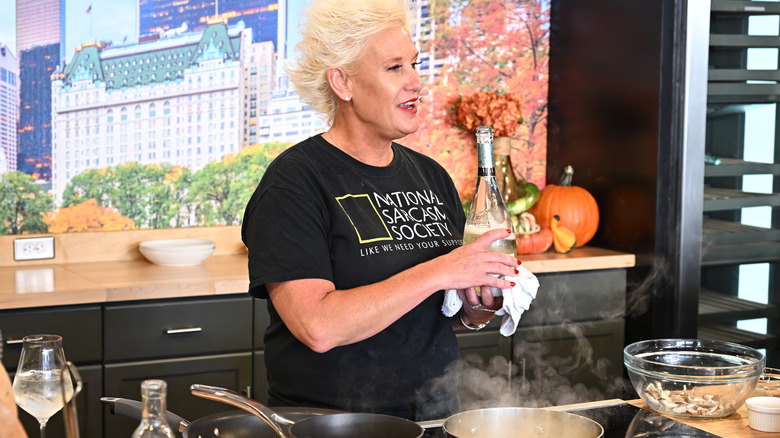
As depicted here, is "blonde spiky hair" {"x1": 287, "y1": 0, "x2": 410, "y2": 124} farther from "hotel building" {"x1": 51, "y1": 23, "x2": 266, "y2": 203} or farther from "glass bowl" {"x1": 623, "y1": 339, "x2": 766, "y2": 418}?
"hotel building" {"x1": 51, "y1": 23, "x2": 266, "y2": 203}

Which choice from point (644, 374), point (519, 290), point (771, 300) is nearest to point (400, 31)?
point (519, 290)

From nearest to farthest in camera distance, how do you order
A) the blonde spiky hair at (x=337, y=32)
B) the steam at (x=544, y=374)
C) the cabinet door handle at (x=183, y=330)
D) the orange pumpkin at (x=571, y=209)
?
the blonde spiky hair at (x=337, y=32)
the cabinet door handle at (x=183, y=330)
the steam at (x=544, y=374)
the orange pumpkin at (x=571, y=209)

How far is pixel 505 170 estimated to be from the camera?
3320mm

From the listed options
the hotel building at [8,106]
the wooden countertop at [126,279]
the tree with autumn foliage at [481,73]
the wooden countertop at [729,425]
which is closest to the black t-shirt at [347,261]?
the wooden countertop at [729,425]

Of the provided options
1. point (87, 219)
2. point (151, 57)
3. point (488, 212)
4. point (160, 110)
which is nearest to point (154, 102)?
point (160, 110)

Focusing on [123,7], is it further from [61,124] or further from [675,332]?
[675,332]

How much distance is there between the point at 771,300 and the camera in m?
3.32

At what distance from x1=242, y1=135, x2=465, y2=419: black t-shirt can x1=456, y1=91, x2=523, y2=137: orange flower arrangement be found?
5.51 feet

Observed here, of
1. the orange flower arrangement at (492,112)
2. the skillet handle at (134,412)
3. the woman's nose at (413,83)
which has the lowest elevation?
the skillet handle at (134,412)

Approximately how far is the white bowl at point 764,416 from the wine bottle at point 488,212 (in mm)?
463

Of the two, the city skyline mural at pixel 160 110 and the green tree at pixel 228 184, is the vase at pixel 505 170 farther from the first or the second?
the green tree at pixel 228 184

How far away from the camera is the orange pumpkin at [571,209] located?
129 inches

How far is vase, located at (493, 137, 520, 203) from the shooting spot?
330cm

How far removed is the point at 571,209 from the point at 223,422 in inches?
93.1
